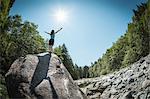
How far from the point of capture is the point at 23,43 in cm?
2223

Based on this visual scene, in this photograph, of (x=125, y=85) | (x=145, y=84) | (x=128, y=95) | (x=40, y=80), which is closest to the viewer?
(x=40, y=80)

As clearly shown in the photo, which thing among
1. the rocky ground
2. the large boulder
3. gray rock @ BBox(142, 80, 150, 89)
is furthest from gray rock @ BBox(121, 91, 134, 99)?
the large boulder

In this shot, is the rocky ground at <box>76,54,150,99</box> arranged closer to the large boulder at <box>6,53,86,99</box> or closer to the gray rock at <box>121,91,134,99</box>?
the gray rock at <box>121,91,134,99</box>

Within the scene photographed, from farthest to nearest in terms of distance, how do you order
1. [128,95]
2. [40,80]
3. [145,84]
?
[145,84], [128,95], [40,80]

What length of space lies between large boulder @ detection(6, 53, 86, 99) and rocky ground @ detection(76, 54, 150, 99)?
4236mm

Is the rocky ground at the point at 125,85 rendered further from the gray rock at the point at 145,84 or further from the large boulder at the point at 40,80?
the large boulder at the point at 40,80

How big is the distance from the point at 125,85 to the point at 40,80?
7.19m

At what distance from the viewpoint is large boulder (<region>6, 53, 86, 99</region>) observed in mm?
16016

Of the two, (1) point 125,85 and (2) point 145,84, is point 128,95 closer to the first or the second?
(2) point 145,84

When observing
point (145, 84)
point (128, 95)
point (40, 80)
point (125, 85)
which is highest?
point (40, 80)

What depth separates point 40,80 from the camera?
1652 cm

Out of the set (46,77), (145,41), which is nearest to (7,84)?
(46,77)

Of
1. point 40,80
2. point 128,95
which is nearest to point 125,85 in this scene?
point 128,95

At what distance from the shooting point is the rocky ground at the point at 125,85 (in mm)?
20266
